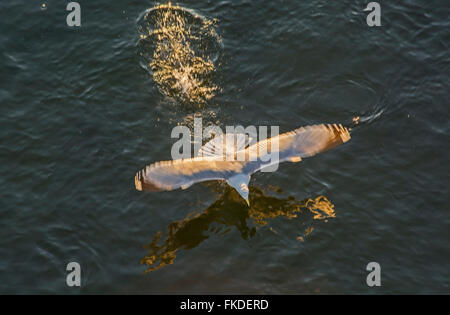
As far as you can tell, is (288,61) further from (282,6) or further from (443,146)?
(443,146)

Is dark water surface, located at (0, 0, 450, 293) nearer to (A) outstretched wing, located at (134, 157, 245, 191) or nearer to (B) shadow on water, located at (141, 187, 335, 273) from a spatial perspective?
(B) shadow on water, located at (141, 187, 335, 273)

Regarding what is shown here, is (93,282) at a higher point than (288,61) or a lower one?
lower

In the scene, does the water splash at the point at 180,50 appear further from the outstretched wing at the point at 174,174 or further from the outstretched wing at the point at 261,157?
the outstretched wing at the point at 174,174

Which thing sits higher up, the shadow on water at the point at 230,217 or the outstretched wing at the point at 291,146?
the outstretched wing at the point at 291,146

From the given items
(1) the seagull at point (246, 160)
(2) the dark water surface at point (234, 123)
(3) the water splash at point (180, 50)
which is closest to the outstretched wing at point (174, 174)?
(1) the seagull at point (246, 160)

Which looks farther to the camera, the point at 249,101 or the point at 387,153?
the point at 249,101

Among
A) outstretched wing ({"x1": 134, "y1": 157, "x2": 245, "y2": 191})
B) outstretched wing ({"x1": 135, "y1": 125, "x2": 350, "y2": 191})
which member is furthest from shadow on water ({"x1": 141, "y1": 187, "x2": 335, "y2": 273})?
outstretched wing ({"x1": 134, "y1": 157, "x2": 245, "y2": 191})

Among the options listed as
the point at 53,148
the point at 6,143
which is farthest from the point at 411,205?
the point at 6,143
